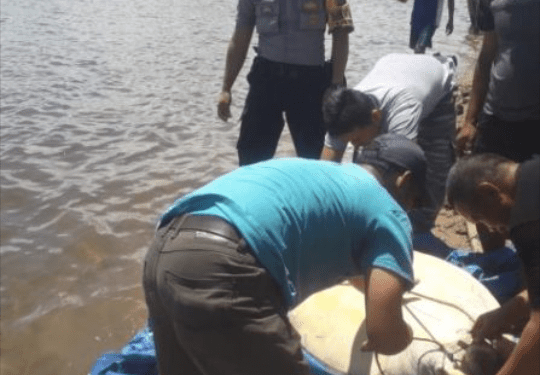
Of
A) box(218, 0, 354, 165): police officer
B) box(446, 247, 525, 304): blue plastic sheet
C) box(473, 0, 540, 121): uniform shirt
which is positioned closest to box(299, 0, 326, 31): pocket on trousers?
box(218, 0, 354, 165): police officer

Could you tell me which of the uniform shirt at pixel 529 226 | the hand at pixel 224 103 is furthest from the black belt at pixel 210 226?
the hand at pixel 224 103

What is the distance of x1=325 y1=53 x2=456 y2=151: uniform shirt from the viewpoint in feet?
10.1

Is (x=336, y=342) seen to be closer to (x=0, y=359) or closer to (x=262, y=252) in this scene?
(x=262, y=252)

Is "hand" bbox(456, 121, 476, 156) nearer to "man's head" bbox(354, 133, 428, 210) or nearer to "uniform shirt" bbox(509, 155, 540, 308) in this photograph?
"man's head" bbox(354, 133, 428, 210)

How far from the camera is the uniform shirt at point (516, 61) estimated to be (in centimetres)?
288

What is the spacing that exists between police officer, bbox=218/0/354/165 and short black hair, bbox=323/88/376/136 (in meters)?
0.75

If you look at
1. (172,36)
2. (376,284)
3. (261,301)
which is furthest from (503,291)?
(172,36)

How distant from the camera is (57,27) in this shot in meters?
11.6

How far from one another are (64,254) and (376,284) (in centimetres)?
321

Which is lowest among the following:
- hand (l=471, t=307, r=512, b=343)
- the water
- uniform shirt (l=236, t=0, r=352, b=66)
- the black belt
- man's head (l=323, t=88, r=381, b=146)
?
the water

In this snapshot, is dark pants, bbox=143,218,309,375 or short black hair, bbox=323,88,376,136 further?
short black hair, bbox=323,88,376,136

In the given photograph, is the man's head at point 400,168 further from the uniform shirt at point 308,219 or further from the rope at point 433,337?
the rope at point 433,337

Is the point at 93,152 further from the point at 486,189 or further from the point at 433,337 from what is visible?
the point at 486,189

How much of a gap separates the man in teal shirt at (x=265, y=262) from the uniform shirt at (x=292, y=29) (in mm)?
1930
